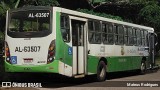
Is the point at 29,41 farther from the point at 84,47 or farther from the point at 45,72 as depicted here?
the point at 84,47

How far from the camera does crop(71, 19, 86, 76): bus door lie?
16703 millimetres

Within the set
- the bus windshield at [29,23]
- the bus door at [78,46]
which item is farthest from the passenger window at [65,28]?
the bus windshield at [29,23]

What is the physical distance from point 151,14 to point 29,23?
2250 cm

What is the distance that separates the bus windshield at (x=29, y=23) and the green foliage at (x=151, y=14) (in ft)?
71.3

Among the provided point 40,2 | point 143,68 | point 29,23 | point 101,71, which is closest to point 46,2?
point 40,2

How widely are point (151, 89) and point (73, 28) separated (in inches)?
152

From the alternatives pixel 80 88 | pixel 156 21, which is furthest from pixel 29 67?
pixel 156 21

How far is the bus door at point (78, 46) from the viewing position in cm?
1670

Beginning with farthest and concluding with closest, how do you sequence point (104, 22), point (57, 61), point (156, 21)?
1. point (156, 21)
2. point (104, 22)
3. point (57, 61)

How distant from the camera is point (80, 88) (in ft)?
51.4

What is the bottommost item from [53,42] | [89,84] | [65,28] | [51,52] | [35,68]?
[89,84]

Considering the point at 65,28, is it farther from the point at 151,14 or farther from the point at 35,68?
the point at 151,14

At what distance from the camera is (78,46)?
56.0 feet

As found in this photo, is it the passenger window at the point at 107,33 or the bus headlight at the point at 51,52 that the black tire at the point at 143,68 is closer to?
the passenger window at the point at 107,33
